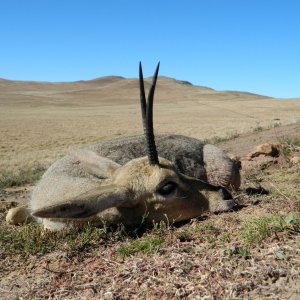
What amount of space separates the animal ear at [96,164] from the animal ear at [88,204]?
1.15 m

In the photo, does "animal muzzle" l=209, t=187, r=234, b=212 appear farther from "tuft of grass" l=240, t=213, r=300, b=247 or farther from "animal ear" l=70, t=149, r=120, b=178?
"animal ear" l=70, t=149, r=120, b=178

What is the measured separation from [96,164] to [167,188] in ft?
5.30

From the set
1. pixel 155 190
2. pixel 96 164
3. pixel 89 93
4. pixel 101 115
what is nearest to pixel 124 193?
pixel 155 190

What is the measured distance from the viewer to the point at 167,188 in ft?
21.7

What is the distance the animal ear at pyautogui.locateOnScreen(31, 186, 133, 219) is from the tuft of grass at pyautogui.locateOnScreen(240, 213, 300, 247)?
178 centimetres

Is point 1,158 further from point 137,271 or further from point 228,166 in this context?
point 137,271

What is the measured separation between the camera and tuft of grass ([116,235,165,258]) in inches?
202

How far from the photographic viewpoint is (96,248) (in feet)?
18.7

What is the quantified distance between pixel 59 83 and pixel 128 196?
168 metres

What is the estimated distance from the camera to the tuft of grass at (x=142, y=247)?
513 centimetres

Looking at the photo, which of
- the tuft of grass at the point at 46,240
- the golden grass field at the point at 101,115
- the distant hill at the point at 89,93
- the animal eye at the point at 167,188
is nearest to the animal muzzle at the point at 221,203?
the animal eye at the point at 167,188

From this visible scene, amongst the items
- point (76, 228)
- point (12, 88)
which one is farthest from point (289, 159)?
point (12, 88)

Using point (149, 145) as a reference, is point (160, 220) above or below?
below

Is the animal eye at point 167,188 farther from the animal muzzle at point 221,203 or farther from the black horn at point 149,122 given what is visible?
the animal muzzle at point 221,203
